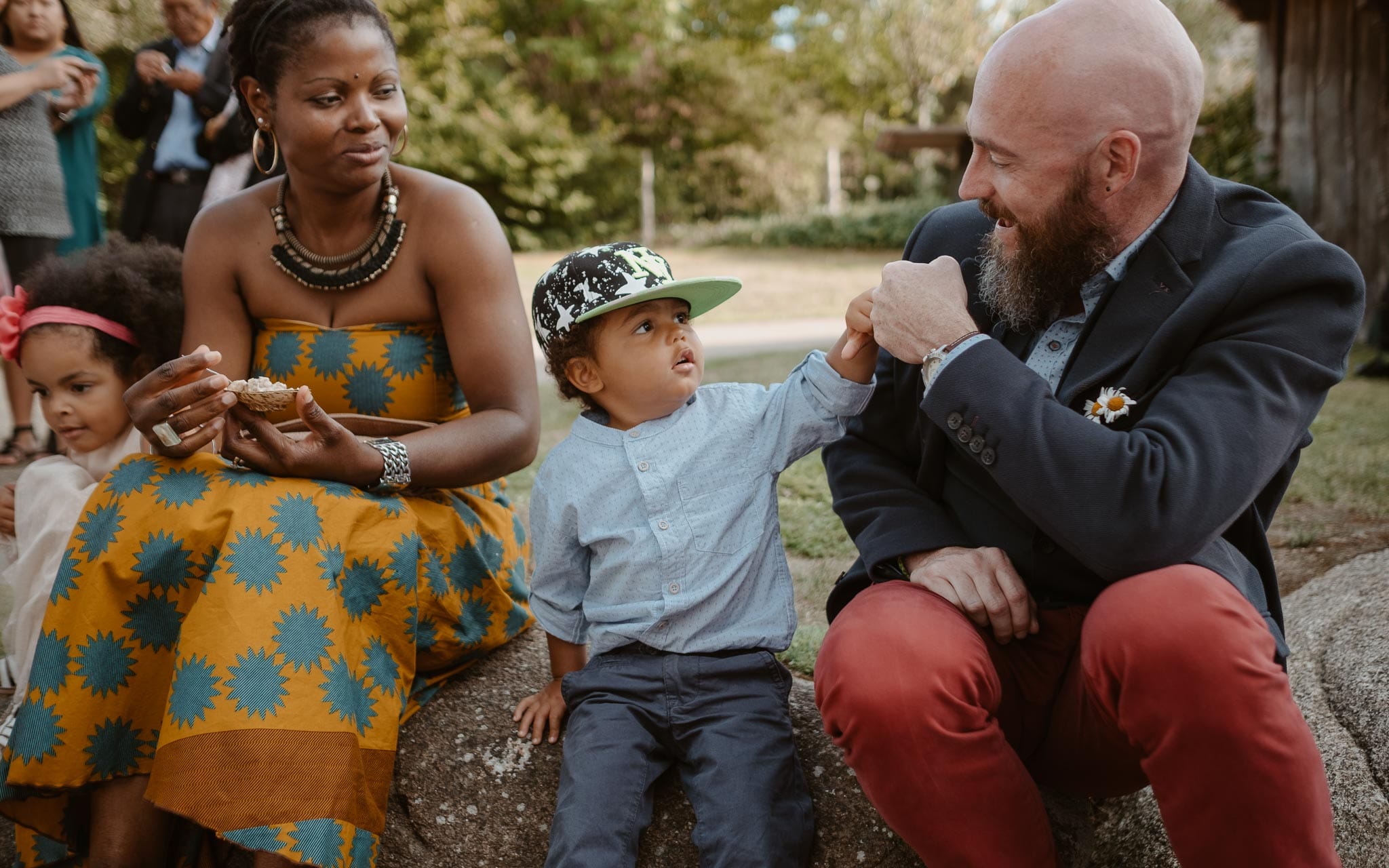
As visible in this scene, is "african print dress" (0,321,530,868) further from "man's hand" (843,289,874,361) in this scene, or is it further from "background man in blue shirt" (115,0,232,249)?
"background man in blue shirt" (115,0,232,249)

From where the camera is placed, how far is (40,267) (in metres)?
2.79

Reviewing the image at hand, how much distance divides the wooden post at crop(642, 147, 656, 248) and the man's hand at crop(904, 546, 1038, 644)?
20400 millimetres

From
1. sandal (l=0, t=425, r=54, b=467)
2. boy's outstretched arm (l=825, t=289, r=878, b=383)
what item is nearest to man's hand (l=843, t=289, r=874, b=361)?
boy's outstretched arm (l=825, t=289, r=878, b=383)

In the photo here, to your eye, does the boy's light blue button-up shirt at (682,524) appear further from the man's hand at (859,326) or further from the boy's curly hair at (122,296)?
the boy's curly hair at (122,296)

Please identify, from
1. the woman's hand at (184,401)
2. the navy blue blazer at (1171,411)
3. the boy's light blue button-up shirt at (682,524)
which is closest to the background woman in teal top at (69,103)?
the woman's hand at (184,401)

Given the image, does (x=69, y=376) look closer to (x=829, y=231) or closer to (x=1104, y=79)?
(x=1104, y=79)

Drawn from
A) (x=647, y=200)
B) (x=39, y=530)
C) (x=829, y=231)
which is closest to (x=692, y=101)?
(x=647, y=200)

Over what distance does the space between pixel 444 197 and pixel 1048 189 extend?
1451mm

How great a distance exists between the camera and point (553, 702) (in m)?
A: 2.51

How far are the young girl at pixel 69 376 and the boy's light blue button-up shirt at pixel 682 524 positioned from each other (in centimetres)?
108

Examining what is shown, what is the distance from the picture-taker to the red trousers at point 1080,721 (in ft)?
5.38

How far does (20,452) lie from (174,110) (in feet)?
5.45

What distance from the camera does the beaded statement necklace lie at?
270 centimetres

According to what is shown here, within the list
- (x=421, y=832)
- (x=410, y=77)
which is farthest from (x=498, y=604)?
(x=410, y=77)
